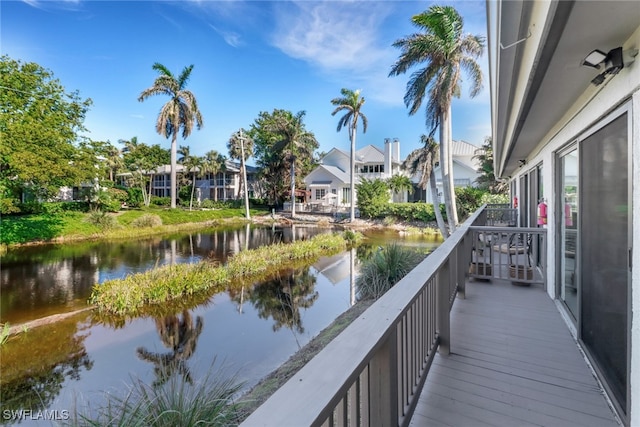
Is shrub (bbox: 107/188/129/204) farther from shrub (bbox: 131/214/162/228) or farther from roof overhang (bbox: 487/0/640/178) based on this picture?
roof overhang (bbox: 487/0/640/178)

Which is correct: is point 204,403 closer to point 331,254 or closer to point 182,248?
point 331,254

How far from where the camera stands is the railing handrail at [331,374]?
2.46ft

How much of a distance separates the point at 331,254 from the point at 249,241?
18.2 feet

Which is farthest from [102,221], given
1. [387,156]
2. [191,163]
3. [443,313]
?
[387,156]

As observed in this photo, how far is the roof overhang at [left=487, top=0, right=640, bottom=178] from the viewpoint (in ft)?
4.99

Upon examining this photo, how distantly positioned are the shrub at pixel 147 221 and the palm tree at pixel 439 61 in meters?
17.8

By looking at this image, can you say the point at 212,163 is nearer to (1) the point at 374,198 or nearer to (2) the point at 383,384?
(1) the point at 374,198

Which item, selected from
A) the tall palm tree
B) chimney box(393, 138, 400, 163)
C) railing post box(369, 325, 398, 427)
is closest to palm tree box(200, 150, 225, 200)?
the tall palm tree

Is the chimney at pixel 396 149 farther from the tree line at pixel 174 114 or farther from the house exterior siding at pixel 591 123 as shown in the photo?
the house exterior siding at pixel 591 123

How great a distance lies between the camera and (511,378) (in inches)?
98.0

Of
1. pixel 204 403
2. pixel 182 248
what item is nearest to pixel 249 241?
pixel 182 248

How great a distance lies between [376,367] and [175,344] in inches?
220

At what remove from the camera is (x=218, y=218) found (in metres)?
26.7

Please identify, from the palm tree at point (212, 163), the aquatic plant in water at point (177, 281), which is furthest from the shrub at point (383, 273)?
the palm tree at point (212, 163)
